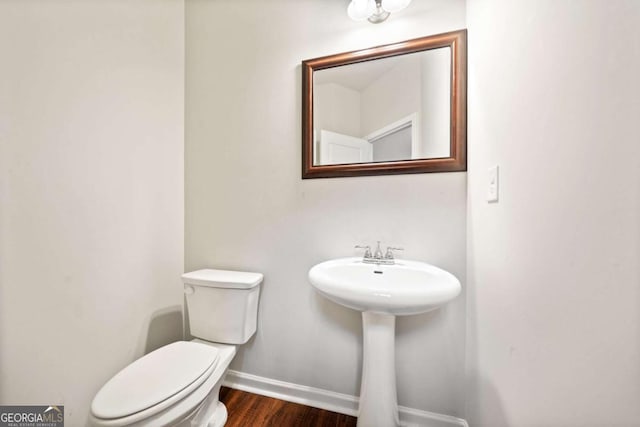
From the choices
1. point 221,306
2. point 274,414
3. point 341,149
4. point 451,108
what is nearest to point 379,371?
point 274,414

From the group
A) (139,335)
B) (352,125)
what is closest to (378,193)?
(352,125)

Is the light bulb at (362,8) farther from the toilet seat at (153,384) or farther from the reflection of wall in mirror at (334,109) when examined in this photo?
the toilet seat at (153,384)

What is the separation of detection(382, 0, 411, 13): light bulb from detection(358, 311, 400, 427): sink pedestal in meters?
1.34

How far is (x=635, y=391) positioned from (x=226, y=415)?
1.42 meters

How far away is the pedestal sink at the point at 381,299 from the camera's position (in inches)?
27.7

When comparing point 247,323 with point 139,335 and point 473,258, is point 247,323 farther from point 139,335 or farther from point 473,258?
point 473,258

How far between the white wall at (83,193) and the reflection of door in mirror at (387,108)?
0.94m

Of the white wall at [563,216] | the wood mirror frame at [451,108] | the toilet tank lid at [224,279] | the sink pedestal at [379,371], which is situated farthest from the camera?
the toilet tank lid at [224,279]

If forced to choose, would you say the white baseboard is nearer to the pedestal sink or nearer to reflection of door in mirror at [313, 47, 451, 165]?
the pedestal sink

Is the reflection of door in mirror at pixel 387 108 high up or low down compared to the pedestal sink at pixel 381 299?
up

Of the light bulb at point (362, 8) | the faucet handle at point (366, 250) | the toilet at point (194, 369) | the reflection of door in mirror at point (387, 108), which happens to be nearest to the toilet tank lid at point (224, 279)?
the toilet at point (194, 369)

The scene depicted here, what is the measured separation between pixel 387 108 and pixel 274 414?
1649 millimetres

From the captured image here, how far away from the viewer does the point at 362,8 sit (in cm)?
105

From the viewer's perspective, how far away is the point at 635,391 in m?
0.31
